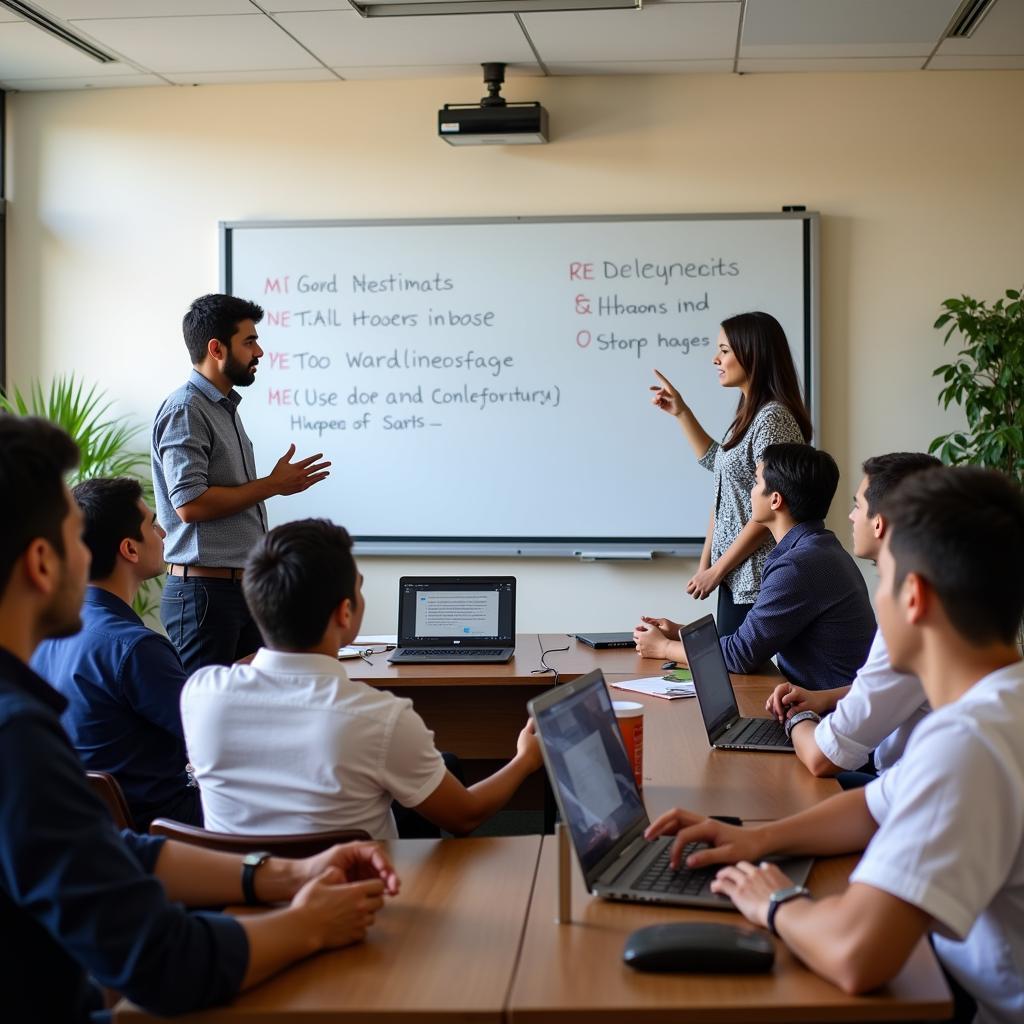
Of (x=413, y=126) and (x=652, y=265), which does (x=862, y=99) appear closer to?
(x=652, y=265)

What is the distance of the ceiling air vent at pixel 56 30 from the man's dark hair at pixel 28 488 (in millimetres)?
3534

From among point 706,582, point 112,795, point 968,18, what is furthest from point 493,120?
point 112,795

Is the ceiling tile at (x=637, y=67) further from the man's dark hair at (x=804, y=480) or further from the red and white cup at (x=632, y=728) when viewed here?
the red and white cup at (x=632, y=728)

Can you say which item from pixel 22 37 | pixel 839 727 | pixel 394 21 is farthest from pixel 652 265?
pixel 839 727

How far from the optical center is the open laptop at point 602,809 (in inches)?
57.6

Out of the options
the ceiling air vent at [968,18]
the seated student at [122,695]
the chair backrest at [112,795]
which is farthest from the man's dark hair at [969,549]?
the ceiling air vent at [968,18]

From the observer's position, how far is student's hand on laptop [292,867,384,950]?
1.34 metres

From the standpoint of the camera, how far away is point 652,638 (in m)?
3.24

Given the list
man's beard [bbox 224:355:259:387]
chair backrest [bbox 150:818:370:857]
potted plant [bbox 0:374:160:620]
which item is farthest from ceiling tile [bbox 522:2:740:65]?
chair backrest [bbox 150:818:370:857]

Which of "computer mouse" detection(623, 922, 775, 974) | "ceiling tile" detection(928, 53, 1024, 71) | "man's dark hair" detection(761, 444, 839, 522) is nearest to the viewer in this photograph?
"computer mouse" detection(623, 922, 775, 974)

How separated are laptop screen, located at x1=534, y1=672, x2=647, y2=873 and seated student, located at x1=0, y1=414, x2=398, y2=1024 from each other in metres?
0.29

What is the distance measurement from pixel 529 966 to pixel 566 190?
407 centimetres

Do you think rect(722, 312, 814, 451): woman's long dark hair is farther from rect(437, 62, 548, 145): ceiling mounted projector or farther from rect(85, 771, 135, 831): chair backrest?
rect(85, 771, 135, 831): chair backrest

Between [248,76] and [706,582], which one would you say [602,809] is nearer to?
[706,582]
